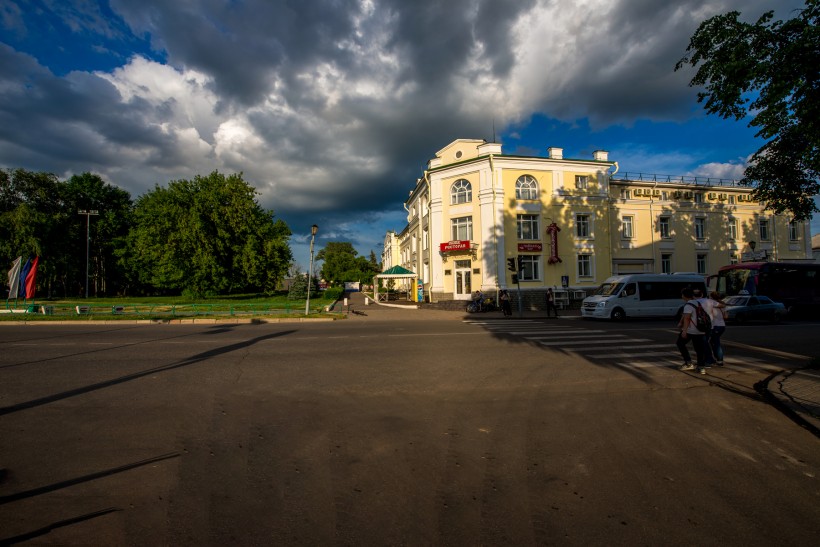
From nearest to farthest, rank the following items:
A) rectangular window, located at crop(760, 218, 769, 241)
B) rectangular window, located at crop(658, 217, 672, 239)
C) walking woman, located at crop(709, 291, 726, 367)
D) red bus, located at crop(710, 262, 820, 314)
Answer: walking woman, located at crop(709, 291, 726, 367), red bus, located at crop(710, 262, 820, 314), rectangular window, located at crop(658, 217, 672, 239), rectangular window, located at crop(760, 218, 769, 241)

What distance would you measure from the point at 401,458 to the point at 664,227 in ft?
127

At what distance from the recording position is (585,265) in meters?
32.0

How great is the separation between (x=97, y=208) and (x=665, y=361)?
67.8 metres

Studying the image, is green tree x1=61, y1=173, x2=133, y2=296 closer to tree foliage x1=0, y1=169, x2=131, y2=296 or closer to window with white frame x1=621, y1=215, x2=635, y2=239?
tree foliage x1=0, y1=169, x2=131, y2=296

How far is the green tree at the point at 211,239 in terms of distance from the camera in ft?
126

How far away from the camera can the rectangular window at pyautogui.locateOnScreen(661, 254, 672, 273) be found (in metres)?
34.8

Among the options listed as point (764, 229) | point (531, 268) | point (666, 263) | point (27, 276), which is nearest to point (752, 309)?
point (531, 268)

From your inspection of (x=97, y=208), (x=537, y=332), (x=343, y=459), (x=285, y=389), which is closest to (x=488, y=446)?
(x=343, y=459)

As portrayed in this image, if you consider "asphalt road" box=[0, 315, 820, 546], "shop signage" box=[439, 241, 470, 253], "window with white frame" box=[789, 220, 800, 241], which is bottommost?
"asphalt road" box=[0, 315, 820, 546]

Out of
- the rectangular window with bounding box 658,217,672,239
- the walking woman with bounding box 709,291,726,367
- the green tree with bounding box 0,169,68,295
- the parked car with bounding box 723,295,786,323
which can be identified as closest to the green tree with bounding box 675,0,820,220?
the walking woman with bounding box 709,291,726,367

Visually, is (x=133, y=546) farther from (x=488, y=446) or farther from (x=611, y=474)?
(x=611, y=474)

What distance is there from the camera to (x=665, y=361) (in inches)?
351

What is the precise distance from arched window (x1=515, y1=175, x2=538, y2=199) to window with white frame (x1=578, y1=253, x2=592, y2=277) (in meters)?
6.19

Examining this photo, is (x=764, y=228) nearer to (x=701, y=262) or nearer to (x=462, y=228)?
(x=701, y=262)
